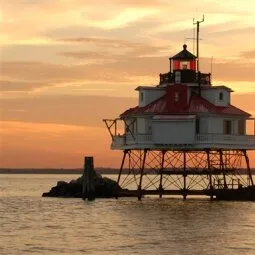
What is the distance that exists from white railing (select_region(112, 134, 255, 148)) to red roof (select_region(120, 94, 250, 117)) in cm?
176

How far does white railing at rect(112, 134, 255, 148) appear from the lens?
7869 cm

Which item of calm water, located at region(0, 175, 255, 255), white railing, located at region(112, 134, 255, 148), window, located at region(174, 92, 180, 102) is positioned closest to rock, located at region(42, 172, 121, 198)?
calm water, located at region(0, 175, 255, 255)

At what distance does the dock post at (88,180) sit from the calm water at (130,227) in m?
0.91

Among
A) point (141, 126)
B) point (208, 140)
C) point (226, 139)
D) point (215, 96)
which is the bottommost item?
point (208, 140)

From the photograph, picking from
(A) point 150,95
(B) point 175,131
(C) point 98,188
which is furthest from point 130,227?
(C) point 98,188

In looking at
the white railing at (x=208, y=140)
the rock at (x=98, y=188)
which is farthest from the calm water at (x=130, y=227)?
the white railing at (x=208, y=140)

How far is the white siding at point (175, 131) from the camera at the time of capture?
7831 cm

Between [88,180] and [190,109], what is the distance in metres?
11.5

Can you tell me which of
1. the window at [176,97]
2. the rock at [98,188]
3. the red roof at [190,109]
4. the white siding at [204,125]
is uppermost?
the window at [176,97]

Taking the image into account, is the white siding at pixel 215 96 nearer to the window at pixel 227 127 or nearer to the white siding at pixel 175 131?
the window at pixel 227 127

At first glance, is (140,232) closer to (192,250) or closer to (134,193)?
(192,250)

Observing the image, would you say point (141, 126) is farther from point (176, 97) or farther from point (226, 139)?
point (226, 139)

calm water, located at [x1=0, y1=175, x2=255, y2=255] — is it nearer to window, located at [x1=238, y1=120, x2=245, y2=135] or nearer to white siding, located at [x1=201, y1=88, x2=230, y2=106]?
window, located at [x1=238, y1=120, x2=245, y2=135]

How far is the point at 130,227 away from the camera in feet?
203
